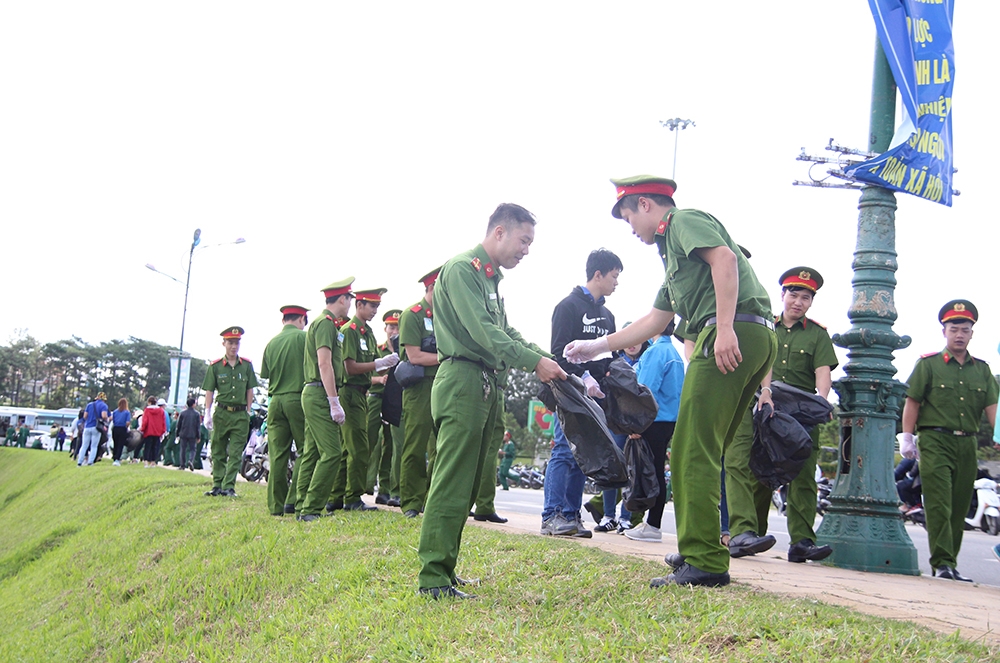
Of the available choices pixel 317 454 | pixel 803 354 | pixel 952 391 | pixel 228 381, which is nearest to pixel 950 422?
pixel 952 391

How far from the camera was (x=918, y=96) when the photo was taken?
23.0 feet

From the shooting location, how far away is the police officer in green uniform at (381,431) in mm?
10258

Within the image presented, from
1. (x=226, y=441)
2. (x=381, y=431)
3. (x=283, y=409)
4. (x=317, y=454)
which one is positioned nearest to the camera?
(x=317, y=454)

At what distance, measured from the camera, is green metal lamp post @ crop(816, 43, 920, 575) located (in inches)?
261

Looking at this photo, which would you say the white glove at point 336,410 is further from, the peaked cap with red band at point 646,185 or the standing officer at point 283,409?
the peaked cap with red band at point 646,185

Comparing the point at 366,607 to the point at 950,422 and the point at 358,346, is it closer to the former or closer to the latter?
the point at 358,346

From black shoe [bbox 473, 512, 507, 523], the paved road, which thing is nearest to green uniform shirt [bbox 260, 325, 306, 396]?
black shoe [bbox 473, 512, 507, 523]

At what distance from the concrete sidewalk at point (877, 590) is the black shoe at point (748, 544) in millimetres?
76

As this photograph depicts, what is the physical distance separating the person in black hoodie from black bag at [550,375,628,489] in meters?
1.78

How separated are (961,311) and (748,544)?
105 inches

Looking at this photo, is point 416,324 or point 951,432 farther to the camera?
point 416,324

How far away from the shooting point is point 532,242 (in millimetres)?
4879

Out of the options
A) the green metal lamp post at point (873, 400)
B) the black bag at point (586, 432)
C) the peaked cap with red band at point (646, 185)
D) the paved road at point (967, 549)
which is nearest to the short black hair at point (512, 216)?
the peaked cap with red band at point (646, 185)

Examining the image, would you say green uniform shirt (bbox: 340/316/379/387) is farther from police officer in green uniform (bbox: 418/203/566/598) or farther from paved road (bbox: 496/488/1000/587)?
police officer in green uniform (bbox: 418/203/566/598)
